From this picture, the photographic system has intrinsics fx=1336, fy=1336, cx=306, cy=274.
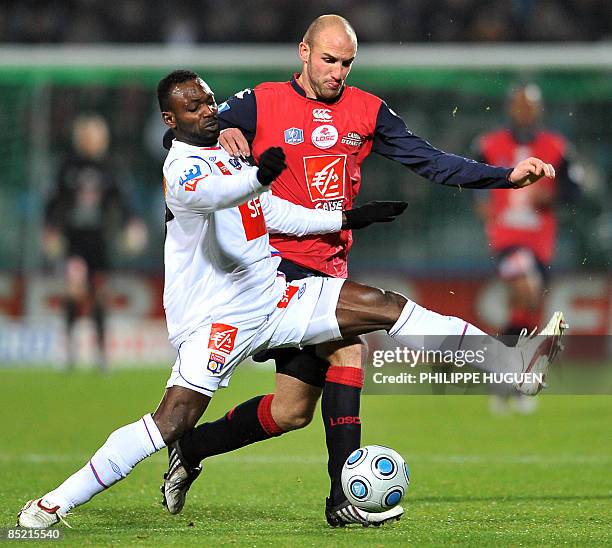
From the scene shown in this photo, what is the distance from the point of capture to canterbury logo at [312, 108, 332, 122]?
6.43m

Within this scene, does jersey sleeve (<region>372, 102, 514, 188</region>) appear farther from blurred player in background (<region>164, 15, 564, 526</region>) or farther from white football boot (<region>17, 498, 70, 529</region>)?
white football boot (<region>17, 498, 70, 529</region>)

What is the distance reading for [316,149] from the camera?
6.41 metres

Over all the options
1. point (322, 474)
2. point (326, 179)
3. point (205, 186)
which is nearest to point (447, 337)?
point (326, 179)

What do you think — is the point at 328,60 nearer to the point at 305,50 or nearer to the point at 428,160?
the point at 305,50

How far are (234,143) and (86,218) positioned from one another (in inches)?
368

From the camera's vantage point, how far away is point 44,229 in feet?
49.4

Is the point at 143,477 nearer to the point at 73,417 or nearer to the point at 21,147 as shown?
the point at 73,417

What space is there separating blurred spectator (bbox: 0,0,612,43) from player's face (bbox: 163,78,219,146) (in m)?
9.87

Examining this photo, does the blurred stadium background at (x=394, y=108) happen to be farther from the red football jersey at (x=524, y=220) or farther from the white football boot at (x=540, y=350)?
the white football boot at (x=540, y=350)

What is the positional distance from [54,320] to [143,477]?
754 centimetres

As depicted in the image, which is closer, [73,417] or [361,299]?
[361,299]

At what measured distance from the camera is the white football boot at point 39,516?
18.0 ft

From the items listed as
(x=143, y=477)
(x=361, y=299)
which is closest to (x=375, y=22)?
(x=143, y=477)

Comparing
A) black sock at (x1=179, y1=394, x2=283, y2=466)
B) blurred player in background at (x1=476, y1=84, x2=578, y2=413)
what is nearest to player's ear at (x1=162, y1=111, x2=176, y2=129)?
black sock at (x1=179, y1=394, x2=283, y2=466)
